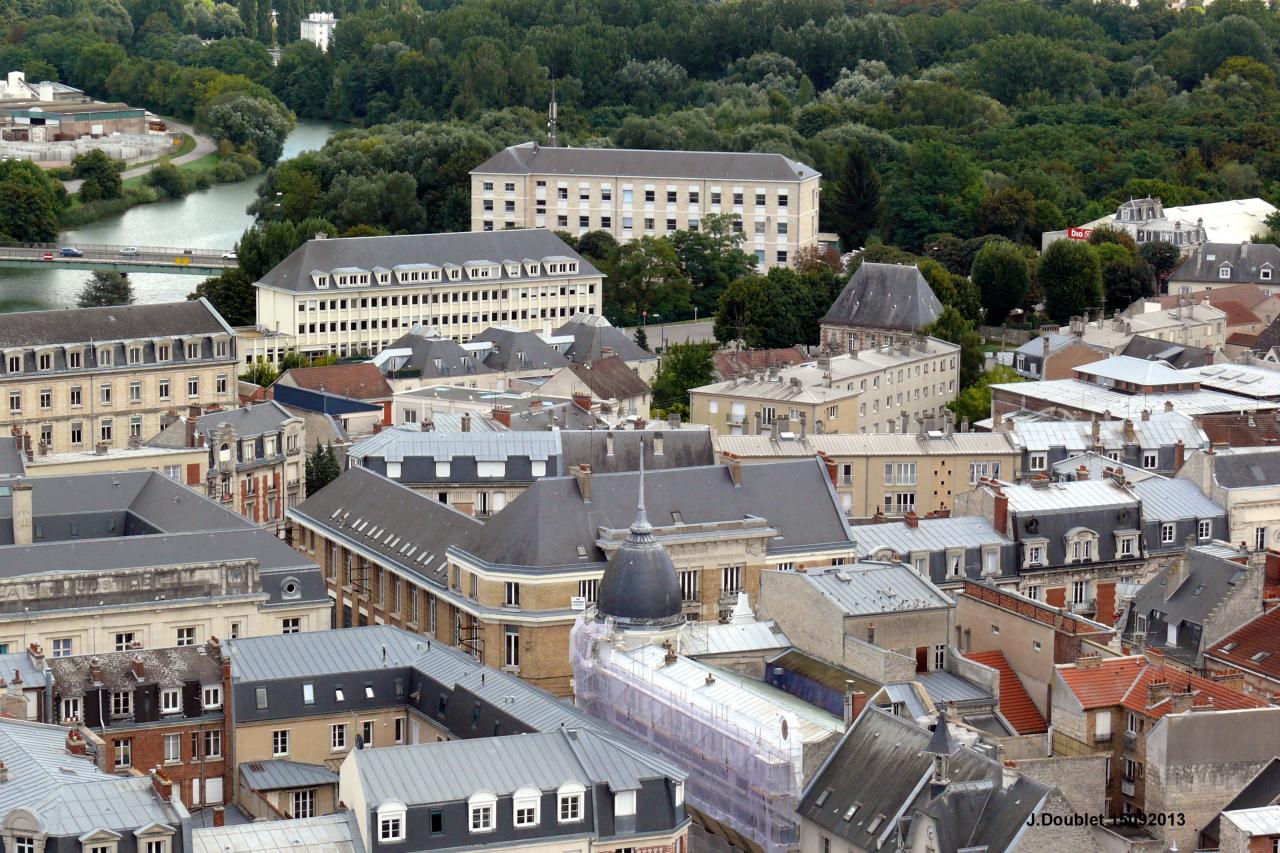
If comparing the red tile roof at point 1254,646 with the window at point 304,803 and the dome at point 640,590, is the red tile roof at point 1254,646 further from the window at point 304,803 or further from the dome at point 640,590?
the window at point 304,803

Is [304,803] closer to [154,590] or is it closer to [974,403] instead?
[154,590]

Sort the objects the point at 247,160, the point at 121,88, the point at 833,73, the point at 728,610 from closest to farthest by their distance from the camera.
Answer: the point at 728,610, the point at 247,160, the point at 833,73, the point at 121,88

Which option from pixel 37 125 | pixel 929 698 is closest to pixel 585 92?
pixel 37 125

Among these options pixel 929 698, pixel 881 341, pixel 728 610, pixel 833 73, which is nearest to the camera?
pixel 929 698

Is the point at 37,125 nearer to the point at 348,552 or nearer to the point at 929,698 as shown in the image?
the point at 348,552

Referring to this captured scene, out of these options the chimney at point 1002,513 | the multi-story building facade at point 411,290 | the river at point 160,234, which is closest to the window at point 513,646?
the chimney at point 1002,513

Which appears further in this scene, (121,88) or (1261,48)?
(121,88)
